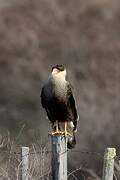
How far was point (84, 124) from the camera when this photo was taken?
7.66 meters

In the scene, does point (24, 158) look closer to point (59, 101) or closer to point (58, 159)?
point (59, 101)

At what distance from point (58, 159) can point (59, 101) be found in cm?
78

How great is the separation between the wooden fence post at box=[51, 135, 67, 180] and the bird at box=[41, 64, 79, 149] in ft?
1.63

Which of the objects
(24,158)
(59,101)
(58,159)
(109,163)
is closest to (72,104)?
(59,101)

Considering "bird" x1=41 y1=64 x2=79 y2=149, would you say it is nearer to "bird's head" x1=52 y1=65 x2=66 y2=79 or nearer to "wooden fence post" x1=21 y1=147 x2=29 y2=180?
"bird's head" x1=52 y1=65 x2=66 y2=79

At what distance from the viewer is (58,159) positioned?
402 centimetres

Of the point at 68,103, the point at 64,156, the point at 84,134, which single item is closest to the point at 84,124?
the point at 84,134

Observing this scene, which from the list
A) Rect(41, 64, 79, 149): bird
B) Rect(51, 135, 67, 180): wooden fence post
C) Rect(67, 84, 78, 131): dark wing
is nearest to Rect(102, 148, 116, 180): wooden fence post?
Rect(51, 135, 67, 180): wooden fence post

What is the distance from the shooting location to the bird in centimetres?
468

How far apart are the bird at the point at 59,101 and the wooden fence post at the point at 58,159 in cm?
50

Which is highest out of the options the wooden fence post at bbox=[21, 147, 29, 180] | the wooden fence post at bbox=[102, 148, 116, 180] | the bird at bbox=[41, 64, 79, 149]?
the bird at bbox=[41, 64, 79, 149]

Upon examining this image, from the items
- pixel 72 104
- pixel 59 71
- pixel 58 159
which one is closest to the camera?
A: pixel 58 159

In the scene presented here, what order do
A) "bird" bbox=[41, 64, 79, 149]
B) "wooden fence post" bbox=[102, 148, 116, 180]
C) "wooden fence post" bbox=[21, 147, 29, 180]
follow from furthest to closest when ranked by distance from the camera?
"wooden fence post" bbox=[21, 147, 29, 180] < "bird" bbox=[41, 64, 79, 149] < "wooden fence post" bbox=[102, 148, 116, 180]

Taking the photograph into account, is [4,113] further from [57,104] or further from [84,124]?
[57,104]
